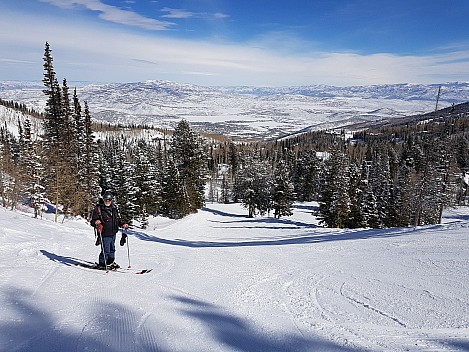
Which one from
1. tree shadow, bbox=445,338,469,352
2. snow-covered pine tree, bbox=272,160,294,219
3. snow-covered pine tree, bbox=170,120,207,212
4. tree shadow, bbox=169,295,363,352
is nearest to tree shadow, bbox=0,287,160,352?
tree shadow, bbox=169,295,363,352

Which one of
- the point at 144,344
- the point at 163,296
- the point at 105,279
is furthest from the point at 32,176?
the point at 144,344

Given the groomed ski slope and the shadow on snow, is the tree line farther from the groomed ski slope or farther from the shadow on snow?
the shadow on snow

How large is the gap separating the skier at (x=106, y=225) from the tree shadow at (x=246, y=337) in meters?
3.63

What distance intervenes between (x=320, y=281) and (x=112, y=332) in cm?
541

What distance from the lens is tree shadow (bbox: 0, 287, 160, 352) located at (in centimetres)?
445

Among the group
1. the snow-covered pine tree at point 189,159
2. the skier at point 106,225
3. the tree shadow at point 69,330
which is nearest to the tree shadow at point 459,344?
the tree shadow at point 69,330

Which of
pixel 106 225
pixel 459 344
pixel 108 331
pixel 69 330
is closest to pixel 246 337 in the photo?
pixel 108 331

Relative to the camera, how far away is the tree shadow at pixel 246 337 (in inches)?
191

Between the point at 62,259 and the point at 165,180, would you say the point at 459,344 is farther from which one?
the point at 165,180

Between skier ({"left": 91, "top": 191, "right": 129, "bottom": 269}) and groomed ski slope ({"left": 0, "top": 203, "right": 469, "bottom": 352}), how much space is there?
653 mm

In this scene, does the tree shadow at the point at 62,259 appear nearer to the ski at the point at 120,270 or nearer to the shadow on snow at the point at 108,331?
the ski at the point at 120,270

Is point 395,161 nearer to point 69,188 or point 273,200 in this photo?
point 273,200

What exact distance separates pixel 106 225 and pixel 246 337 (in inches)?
208

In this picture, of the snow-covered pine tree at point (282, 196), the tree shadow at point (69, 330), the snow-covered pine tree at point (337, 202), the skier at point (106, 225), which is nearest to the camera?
the tree shadow at point (69, 330)
